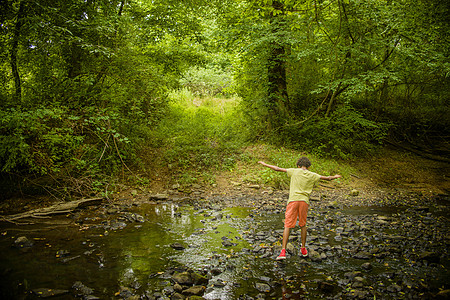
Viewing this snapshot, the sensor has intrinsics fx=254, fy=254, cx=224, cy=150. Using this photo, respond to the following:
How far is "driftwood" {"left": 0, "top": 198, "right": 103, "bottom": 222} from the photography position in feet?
20.8

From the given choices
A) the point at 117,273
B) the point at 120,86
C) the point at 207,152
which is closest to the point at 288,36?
the point at 207,152

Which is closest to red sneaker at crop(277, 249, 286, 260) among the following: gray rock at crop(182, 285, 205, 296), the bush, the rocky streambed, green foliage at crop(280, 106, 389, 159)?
the rocky streambed

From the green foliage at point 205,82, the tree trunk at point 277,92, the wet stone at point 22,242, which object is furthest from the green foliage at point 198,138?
the wet stone at point 22,242

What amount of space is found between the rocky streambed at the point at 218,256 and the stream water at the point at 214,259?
20 millimetres

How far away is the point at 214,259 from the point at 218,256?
→ 0.46 ft

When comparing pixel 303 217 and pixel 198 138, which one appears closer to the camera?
pixel 303 217

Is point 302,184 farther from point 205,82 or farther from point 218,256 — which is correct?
point 205,82

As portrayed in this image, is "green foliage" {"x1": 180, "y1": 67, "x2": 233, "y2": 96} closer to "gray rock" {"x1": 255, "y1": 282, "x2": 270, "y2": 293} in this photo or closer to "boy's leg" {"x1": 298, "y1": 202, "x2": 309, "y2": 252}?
"boy's leg" {"x1": 298, "y1": 202, "x2": 309, "y2": 252}

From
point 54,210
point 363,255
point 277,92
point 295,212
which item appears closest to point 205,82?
point 277,92

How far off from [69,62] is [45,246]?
240 inches

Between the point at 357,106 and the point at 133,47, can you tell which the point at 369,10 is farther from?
the point at 133,47

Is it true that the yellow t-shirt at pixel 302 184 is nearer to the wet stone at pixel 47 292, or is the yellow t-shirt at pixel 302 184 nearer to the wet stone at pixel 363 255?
the wet stone at pixel 363 255

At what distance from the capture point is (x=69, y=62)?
8.45m

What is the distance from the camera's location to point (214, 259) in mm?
4855
